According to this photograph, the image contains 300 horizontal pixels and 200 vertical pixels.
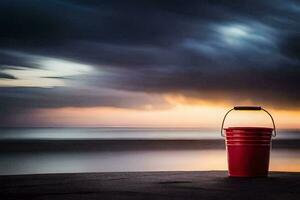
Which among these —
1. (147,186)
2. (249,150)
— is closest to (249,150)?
(249,150)

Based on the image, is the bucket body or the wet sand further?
the bucket body

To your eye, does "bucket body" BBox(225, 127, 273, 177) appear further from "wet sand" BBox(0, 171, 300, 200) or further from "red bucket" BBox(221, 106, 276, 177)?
"wet sand" BBox(0, 171, 300, 200)

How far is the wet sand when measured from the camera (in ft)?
20.8

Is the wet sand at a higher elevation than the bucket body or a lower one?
lower

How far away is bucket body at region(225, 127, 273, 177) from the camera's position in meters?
8.50

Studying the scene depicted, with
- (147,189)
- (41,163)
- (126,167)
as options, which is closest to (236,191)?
(147,189)

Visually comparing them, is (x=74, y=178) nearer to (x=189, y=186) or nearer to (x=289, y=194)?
(x=189, y=186)

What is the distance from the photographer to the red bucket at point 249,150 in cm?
850

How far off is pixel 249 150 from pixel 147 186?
1852 millimetres

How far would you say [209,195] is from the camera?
21.0ft

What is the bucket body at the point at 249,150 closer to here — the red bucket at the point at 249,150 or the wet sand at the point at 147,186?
the red bucket at the point at 249,150

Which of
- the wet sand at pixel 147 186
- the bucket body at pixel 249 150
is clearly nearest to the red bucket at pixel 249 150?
the bucket body at pixel 249 150

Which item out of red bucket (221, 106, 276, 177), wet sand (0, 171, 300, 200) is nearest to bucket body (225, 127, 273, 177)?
red bucket (221, 106, 276, 177)

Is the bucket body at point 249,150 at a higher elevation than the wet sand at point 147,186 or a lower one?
higher
